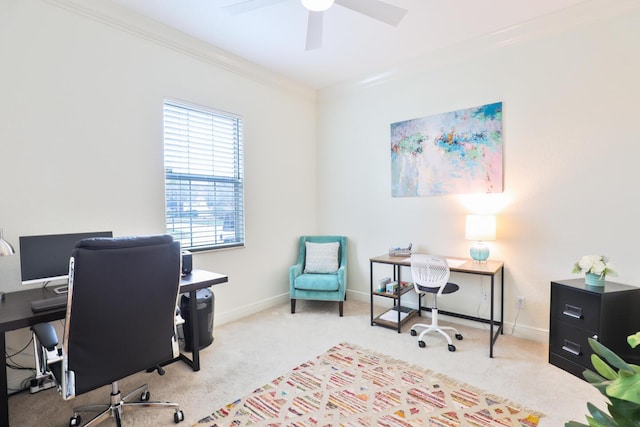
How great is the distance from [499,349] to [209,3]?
3814mm

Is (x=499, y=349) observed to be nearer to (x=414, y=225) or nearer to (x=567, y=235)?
(x=567, y=235)

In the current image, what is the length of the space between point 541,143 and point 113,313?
11.5ft

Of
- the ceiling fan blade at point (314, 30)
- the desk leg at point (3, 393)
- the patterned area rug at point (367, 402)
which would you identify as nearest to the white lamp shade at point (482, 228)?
the patterned area rug at point (367, 402)

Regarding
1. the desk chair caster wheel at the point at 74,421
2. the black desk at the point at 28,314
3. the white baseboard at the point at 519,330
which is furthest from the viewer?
the white baseboard at the point at 519,330

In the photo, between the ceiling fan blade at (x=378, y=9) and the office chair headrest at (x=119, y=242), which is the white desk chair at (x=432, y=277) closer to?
the ceiling fan blade at (x=378, y=9)

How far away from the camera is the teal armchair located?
3678 mm

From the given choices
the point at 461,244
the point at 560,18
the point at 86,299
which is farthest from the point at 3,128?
the point at 560,18

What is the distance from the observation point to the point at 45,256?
2160 mm

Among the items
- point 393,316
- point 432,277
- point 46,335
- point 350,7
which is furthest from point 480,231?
point 46,335

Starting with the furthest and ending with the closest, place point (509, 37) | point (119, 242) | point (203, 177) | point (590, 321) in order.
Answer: point (203, 177) → point (509, 37) → point (590, 321) → point (119, 242)

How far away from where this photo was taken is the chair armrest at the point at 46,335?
1550 mm

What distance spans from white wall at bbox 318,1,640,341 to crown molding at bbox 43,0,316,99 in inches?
53.7

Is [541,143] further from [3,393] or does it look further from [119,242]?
[3,393]

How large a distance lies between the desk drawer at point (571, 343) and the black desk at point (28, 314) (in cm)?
269
